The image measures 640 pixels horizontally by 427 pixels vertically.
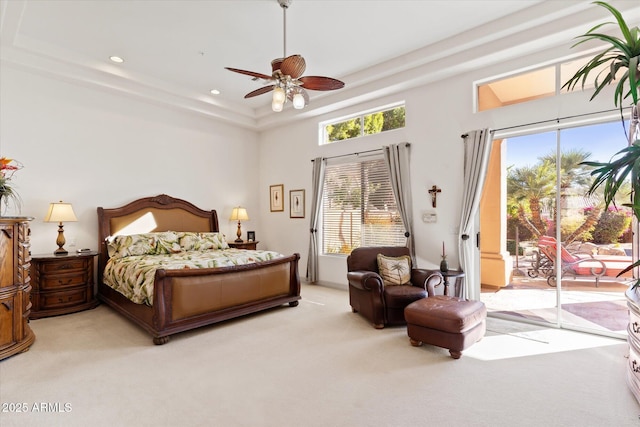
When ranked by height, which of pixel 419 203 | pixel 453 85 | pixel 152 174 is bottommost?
pixel 419 203

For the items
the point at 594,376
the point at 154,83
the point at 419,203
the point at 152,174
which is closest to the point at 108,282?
the point at 152,174

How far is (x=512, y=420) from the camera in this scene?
209 cm

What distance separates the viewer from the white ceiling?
348cm

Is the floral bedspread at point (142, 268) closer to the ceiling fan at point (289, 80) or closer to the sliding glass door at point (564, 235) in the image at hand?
the ceiling fan at point (289, 80)

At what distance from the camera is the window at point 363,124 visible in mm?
5305

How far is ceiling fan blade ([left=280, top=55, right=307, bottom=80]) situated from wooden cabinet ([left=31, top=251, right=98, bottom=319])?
3829 mm

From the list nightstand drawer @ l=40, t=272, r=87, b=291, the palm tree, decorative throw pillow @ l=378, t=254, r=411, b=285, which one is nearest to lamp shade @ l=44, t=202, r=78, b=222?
nightstand drawer @ l=40, t=272, r=87, b=291

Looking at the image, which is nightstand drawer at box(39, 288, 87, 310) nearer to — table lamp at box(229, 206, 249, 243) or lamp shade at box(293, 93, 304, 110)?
table lamp at box(229, 206, 249, 243)

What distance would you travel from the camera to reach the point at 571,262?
3811mm

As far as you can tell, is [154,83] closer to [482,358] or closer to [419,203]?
[419,203]

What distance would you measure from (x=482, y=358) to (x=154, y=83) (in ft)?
19.8

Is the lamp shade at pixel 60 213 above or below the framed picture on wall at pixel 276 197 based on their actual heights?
below

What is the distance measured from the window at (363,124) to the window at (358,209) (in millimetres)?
536

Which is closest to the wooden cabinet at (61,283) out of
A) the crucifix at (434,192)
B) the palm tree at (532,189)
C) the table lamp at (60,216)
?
the table lamp at (60,216)
